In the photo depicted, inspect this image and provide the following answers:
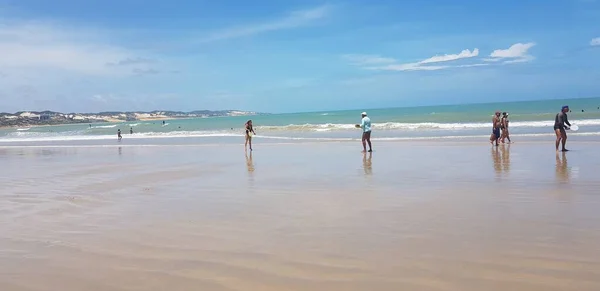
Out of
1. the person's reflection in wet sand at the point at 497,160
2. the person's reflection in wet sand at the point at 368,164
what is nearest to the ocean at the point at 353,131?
the person's reflection in wet sand at the point at 497,160

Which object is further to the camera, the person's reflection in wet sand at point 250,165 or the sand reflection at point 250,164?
the sand reflection at point 250,164

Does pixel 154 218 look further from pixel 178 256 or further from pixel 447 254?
pixel 447 254

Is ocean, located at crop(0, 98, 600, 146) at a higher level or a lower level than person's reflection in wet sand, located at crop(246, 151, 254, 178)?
higher

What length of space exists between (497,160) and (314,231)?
9.74 metres

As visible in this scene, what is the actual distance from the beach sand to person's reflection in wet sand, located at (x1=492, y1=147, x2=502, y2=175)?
0.24m

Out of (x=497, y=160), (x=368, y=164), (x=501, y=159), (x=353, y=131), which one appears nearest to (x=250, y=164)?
(x=368, y=164)

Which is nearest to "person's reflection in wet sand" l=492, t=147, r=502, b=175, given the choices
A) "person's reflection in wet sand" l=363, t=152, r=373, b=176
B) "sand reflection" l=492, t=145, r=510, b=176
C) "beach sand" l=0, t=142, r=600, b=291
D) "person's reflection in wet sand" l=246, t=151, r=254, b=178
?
"sand reflection" l=492, t=145, r=510, b=176

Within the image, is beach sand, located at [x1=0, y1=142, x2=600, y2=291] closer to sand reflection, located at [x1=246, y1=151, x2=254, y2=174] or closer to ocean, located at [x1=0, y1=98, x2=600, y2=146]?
sand reflection, located at [x1=246, y1=151, x2=254, y2=174]

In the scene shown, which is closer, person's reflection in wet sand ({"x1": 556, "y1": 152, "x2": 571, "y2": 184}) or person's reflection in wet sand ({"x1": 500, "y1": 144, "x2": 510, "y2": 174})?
person's reflection in wet sand ({"x1": 556, "y1": 152, "x2": 571, "y2": 184})

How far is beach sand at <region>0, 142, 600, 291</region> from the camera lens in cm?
470

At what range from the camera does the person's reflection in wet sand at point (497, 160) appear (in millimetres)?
12117

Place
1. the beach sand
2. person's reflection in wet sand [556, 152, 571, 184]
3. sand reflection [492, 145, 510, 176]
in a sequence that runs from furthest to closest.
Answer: sand reflection [492, 145, 510, 176], person's reflection in wet sand [556, 152, 571, 184], the beach sand

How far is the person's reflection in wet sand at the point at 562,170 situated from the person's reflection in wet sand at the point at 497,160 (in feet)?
4.27

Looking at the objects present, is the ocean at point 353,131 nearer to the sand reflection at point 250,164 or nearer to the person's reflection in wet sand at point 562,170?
the person's reflection in wet sand at point 562,170
